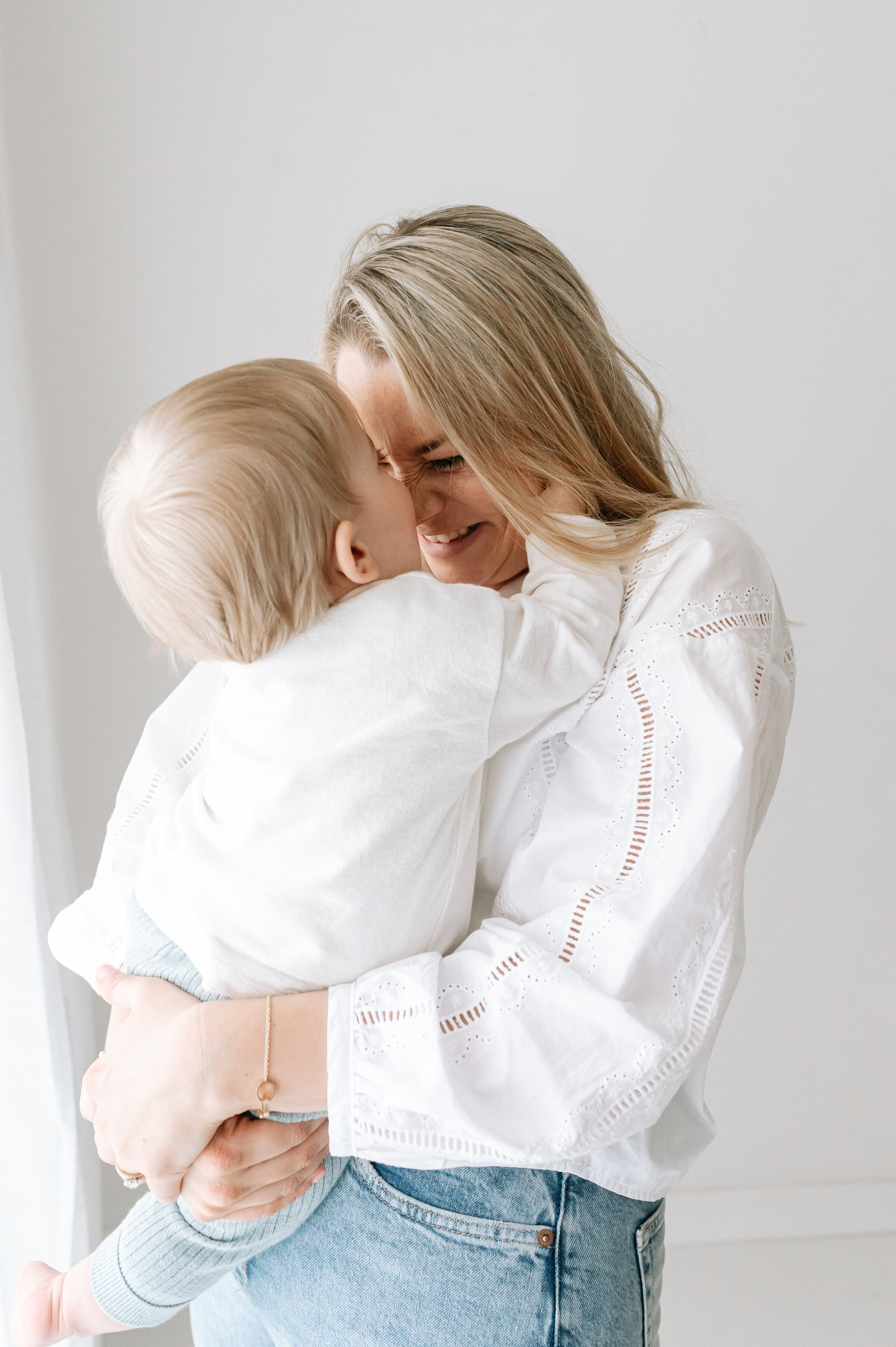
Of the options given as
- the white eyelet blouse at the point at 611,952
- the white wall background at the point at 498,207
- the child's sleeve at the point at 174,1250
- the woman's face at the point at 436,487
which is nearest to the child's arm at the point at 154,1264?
the child's sleeve at the point at 174,1250

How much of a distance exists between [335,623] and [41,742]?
2.73ft

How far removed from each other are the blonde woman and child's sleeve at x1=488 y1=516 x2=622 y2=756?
0.07 feet

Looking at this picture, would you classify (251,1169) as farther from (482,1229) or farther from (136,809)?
(136,809)

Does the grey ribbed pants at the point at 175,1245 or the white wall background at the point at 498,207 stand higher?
the white wall background at the point at 498,207

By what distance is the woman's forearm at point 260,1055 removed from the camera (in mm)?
837

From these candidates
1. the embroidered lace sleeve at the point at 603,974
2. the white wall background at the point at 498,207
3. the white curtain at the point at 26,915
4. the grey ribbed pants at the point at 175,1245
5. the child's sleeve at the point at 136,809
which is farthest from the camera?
the white wall background at the point at 498,207

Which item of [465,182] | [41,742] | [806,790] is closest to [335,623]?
[41,742]

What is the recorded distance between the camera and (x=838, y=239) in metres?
1.87

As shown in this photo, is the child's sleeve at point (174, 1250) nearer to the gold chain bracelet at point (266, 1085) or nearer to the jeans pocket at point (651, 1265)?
the gold chain bracelet at point (266, 1085)

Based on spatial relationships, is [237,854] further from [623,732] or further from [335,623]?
[623,732]

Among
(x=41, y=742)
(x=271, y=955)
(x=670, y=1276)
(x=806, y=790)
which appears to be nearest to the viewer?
(x=271, y=955)

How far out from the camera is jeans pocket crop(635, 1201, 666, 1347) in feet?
3.20

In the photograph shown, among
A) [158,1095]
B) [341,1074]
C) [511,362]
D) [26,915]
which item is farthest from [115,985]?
[511,362]

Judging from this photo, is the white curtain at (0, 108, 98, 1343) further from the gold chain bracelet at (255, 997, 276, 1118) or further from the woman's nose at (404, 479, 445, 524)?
the gold chain bracelet at (255, 997, 276, 1118)
